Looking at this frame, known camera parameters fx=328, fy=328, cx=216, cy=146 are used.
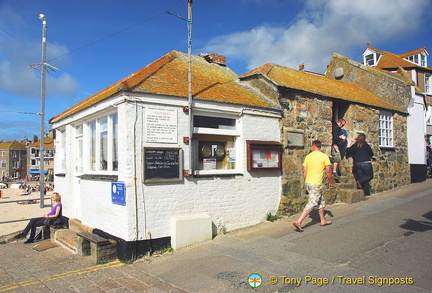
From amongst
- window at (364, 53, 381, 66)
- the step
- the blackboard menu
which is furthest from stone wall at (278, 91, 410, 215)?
window at (364, 53, 381, 66)

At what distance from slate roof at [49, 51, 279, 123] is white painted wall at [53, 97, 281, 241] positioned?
0.23 meters

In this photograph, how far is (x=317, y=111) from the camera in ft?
31.5

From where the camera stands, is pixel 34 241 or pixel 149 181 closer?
pixel 149 181

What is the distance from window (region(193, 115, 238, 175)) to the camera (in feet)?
24.4

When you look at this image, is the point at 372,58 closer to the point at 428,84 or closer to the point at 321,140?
the point at 428,84

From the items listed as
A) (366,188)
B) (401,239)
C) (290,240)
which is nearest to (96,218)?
(290,240)

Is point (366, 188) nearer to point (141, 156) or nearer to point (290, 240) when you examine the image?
point (290, 240)

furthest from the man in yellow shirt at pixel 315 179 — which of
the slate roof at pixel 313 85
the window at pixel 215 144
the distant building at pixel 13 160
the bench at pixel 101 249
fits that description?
the distant building at pixel 13 160

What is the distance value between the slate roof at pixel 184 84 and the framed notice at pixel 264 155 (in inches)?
38.0

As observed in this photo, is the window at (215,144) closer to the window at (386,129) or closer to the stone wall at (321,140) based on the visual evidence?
the stone wall at (321,140)

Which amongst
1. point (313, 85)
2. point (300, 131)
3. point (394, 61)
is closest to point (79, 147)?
point (300, 131)

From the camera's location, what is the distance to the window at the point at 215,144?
7.43 meters

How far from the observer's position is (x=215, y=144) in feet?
25.5

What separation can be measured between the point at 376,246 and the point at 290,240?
4.96 feet
